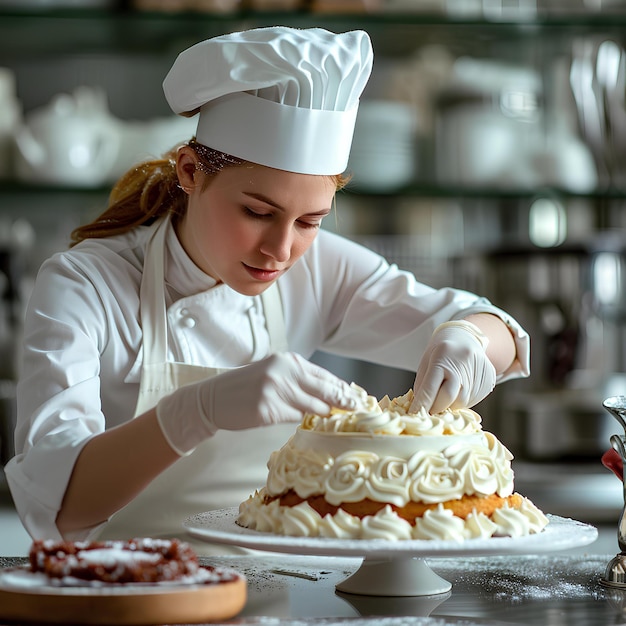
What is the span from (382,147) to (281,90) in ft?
4.81

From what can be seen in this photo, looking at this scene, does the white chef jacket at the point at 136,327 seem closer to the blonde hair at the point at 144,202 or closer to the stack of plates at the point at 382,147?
the blonde hair at the point at 144,202

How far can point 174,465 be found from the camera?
1704 millimetres

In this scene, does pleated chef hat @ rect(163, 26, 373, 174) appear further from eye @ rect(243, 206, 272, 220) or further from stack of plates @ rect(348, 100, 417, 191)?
stack of plates @ rect(348, 100, 417, 191)

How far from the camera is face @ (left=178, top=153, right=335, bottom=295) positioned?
1.50 meters

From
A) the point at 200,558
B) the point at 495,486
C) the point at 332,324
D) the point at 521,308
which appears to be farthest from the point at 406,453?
the point at 521,308

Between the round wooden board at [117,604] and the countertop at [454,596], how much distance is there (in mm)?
65

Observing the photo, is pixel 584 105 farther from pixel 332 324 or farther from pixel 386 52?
pixel 332 324

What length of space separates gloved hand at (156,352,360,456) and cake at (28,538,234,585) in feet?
0.70

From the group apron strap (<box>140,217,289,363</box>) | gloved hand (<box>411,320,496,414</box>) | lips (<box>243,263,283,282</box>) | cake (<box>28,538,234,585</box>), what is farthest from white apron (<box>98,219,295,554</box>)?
cake (<box>28,538,234,585</box>)

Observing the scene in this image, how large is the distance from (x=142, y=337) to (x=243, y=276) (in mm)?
230

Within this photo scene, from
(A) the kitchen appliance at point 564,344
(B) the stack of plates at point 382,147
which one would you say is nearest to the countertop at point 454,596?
(A) the kitchen appliance at point 564,344

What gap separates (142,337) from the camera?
1.69 m

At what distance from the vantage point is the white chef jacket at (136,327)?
1429 millimetres

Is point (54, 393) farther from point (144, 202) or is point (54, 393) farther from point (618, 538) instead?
point (618, 538)
